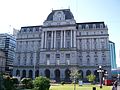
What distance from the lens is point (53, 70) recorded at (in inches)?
3497

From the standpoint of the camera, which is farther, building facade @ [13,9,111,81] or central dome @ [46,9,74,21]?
central dome @ [46,9,74,21]

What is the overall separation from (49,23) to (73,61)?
2118 centimetres

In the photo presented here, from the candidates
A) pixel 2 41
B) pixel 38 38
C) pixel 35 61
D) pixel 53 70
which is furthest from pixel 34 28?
pixel 2 41

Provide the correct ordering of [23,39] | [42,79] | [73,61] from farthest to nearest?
[23,39], [73,61], [42,79]

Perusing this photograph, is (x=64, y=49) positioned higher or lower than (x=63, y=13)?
lower

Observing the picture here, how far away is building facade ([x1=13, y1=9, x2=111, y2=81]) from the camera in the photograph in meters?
87.5

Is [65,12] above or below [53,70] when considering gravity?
above

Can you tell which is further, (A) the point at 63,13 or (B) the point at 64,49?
(A) the point at 63,13

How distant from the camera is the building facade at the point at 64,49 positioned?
287ft

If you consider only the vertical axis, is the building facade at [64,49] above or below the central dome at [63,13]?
below

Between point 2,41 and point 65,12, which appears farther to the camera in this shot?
point 2,41

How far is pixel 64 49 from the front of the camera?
89.2 meters

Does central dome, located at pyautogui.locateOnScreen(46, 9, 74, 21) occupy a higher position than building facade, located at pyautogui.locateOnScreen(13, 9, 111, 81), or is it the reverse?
central dome, located at pyautogui.locateOnScreen(46, 9, 74, 21)

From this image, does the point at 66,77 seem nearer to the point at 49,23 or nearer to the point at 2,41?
the point at 49,23
